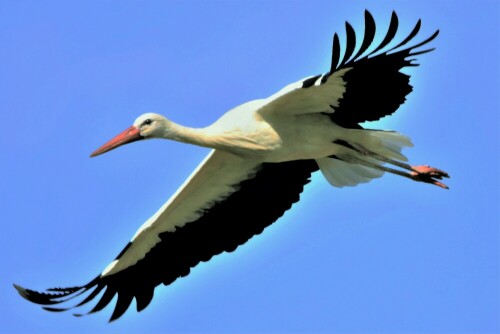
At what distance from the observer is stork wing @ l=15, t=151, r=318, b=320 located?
12867mm

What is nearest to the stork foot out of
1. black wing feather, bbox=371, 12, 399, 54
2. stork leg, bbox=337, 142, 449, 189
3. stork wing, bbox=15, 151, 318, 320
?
stork leg, bbox=337, 142, 449, 189

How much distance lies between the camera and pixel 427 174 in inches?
500

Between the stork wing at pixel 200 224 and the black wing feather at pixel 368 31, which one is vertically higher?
the black wing feather at pixel 368 31

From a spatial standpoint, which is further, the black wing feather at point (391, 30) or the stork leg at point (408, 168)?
the stork leg at point (408, 168)

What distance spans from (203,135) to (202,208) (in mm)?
1187

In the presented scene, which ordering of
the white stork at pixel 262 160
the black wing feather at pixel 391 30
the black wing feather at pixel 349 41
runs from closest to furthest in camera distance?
the black wing feather at pixel 349 41, the black wing feather at pixel 391 30, the white stork at pixel 262 160

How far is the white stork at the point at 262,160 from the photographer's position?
39.0 ft

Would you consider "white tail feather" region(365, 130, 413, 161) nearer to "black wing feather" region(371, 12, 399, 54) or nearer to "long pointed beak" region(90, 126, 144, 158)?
"black wing feather" region(371, 12, 399, 54)

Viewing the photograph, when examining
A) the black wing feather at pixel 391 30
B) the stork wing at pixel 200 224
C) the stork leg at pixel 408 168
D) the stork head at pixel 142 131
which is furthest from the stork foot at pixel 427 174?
the stork head at pixel 142 131

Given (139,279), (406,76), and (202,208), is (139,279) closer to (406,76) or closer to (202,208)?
(202,208)

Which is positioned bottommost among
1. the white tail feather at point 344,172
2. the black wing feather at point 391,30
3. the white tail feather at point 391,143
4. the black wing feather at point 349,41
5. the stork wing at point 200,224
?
the stork wing at point 200,224

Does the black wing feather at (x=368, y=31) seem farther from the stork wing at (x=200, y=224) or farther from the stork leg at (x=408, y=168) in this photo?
the stork wing at (x=200, y=224)

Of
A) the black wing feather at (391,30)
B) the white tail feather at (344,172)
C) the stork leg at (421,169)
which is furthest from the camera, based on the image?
the white tail feather at (344,172)

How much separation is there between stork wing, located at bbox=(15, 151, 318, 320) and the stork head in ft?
2.52
